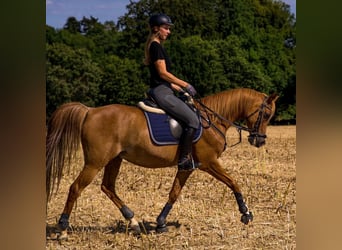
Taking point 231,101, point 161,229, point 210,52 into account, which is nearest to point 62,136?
point 161,229

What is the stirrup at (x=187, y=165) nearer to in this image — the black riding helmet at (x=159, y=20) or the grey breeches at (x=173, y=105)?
the grey breeches at (x=173, y=105)

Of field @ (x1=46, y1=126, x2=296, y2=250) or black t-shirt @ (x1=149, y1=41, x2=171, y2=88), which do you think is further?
field @ (x1=46, y1=126, x2=296, y2=250)

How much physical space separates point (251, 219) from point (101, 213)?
164 cm

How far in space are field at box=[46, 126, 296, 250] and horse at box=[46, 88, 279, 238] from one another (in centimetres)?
18

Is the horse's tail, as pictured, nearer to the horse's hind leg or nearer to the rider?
the horse's hind leg

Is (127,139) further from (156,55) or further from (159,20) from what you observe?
(159,20)

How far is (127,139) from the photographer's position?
4.59m

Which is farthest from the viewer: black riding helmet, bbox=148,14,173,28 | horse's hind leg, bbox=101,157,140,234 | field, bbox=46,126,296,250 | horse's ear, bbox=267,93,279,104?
horse's ear, bbox=267,93,279,104

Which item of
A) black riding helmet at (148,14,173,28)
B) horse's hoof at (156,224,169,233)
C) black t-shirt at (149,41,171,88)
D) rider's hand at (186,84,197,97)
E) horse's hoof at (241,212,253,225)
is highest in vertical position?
black riding helmet at (148,14,173,28)

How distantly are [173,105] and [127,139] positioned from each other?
1.67ft

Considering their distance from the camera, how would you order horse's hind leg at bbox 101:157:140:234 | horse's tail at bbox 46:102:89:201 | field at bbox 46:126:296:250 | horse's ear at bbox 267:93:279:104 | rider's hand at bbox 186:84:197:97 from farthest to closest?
horse's ear at bbox 267:93:279:104 < horse's hind leg at bbox 101:157:140:234 < field at bbox 46:126:296:250 < rider's hand at bbox 186:84:197:97 < horse's tail at bbox 46:102:89:201

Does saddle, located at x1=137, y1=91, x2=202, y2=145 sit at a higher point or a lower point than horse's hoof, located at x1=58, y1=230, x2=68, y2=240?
higher

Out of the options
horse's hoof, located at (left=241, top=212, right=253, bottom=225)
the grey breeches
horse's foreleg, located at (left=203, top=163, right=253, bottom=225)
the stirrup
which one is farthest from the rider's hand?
horse's hoof, located at (left=241, top=212, right=253, bottom=225)

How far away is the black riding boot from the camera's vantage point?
15.0ft
